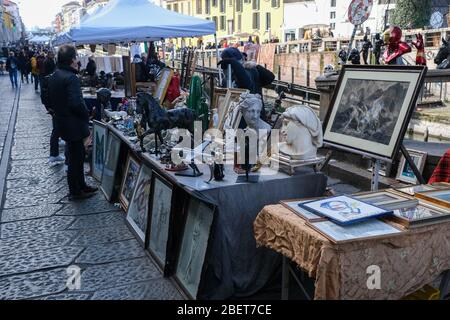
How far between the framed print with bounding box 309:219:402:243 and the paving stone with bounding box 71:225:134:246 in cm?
259

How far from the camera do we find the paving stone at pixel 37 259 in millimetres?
3754

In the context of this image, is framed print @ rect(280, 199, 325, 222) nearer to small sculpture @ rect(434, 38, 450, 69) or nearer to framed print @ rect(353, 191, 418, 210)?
framed print @ rect(353, 191, 418, 210)

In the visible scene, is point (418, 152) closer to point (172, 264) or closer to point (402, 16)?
point (172, 264)

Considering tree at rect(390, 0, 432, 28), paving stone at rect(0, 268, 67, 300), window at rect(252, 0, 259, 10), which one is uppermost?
window at rect(252, 0, 259, 10)

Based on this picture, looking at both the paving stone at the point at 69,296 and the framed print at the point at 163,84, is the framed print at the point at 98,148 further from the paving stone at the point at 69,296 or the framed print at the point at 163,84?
the paving stone at the point at 69,296

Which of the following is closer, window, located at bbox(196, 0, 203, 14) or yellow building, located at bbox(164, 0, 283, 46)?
yellow building, located at bbox(164, 0, 283, 46)

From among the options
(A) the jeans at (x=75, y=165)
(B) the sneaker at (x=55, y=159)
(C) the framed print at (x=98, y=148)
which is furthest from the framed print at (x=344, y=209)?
(B) the sneaker at (x=55, y=159)

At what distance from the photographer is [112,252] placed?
13.2ft

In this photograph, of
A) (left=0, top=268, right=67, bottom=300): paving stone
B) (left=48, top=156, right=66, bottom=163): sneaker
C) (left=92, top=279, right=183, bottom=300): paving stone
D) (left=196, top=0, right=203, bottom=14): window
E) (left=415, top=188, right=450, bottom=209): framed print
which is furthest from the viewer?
(left=196, top=0, right=203, bottom=14): window

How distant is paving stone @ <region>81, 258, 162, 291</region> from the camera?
3457 mm

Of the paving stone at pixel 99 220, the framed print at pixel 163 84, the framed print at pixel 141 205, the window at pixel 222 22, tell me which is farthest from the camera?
the window at pixel 222 22

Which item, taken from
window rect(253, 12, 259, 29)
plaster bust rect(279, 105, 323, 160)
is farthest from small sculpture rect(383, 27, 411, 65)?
window rect(253, 12, 259, 29)

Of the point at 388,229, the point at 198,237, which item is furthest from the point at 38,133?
the point at 388,229

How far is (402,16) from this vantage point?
2498cm
